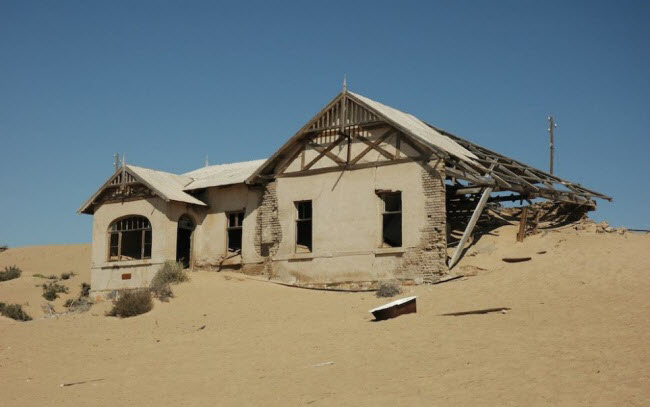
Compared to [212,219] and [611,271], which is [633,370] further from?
[212,219]

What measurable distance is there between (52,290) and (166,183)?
7.96m

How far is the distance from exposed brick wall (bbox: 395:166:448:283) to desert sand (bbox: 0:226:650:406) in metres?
0.91

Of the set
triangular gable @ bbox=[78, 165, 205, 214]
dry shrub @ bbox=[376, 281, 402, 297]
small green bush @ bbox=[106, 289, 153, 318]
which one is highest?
triangular gable @ bbox=[78, 165, 205, 214]

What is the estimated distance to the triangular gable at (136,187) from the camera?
25484 mm

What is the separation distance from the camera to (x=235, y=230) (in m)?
27.2

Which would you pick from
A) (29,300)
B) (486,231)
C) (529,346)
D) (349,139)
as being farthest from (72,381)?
(29,300)

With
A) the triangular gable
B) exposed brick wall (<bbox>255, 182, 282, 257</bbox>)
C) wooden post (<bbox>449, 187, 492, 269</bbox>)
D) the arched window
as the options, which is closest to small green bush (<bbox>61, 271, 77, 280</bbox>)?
the arched window

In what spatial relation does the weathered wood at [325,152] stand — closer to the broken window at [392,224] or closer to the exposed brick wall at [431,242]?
the broken window at [392,224]

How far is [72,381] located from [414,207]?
10883 mm

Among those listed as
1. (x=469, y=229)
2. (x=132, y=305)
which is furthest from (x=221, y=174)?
(x=469, y=229)

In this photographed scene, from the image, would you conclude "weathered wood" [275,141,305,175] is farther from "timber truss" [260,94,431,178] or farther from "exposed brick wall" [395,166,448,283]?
"exposed brick wall" [395,166,448,283]

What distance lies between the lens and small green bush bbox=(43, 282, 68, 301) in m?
29.5

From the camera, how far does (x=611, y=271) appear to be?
17.7m

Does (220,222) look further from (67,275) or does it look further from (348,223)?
(67,275)
